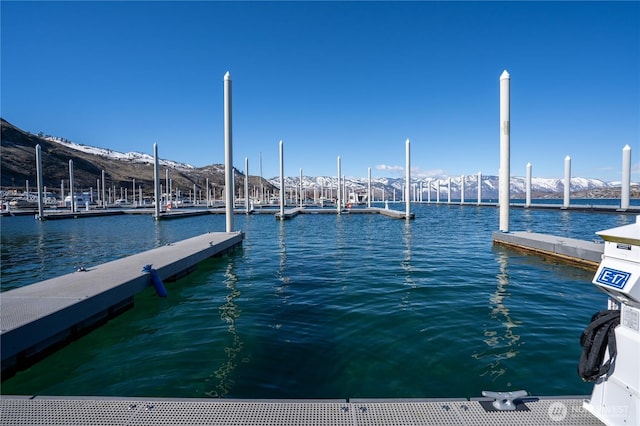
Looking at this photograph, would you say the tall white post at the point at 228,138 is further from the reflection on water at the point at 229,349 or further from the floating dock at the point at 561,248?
the floating dock at the point at 561,248

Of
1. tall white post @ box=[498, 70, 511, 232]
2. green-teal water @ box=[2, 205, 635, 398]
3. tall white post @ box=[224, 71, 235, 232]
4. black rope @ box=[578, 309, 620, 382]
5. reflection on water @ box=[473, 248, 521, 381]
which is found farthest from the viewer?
tall white post @ box=[224, 71, 235, 232]

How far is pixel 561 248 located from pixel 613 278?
1263 centimetres

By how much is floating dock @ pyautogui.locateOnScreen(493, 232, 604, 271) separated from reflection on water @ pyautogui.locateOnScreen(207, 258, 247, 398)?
38.1ft

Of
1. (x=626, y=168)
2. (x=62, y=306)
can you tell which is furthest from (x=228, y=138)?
(x=626, y=168)

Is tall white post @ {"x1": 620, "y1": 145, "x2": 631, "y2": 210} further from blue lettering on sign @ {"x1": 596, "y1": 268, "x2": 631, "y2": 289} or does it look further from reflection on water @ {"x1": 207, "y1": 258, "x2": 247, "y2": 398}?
blue lettering on sign @ {"x1": 596, "y1": 268, "x2": 631, "y2": 289}

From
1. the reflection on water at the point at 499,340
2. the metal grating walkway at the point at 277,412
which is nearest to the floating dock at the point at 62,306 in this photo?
the metal grating walkway at the point at 277,412

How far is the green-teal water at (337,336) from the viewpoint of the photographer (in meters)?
4.60

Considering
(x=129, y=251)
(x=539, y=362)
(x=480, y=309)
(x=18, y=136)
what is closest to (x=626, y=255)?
(x=539, y=362)

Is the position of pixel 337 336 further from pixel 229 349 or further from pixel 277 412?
pixel 277 412

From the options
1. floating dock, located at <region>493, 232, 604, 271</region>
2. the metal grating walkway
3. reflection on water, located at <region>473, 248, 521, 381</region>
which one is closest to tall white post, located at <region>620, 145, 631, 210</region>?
floating dock, located at <region>493, 232, 604, 271</region>

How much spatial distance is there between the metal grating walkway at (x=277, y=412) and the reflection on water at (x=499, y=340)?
1.74 meters

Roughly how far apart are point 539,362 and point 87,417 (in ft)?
18.7

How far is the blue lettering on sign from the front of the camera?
8.66ft

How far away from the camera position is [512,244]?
54.4 feet
